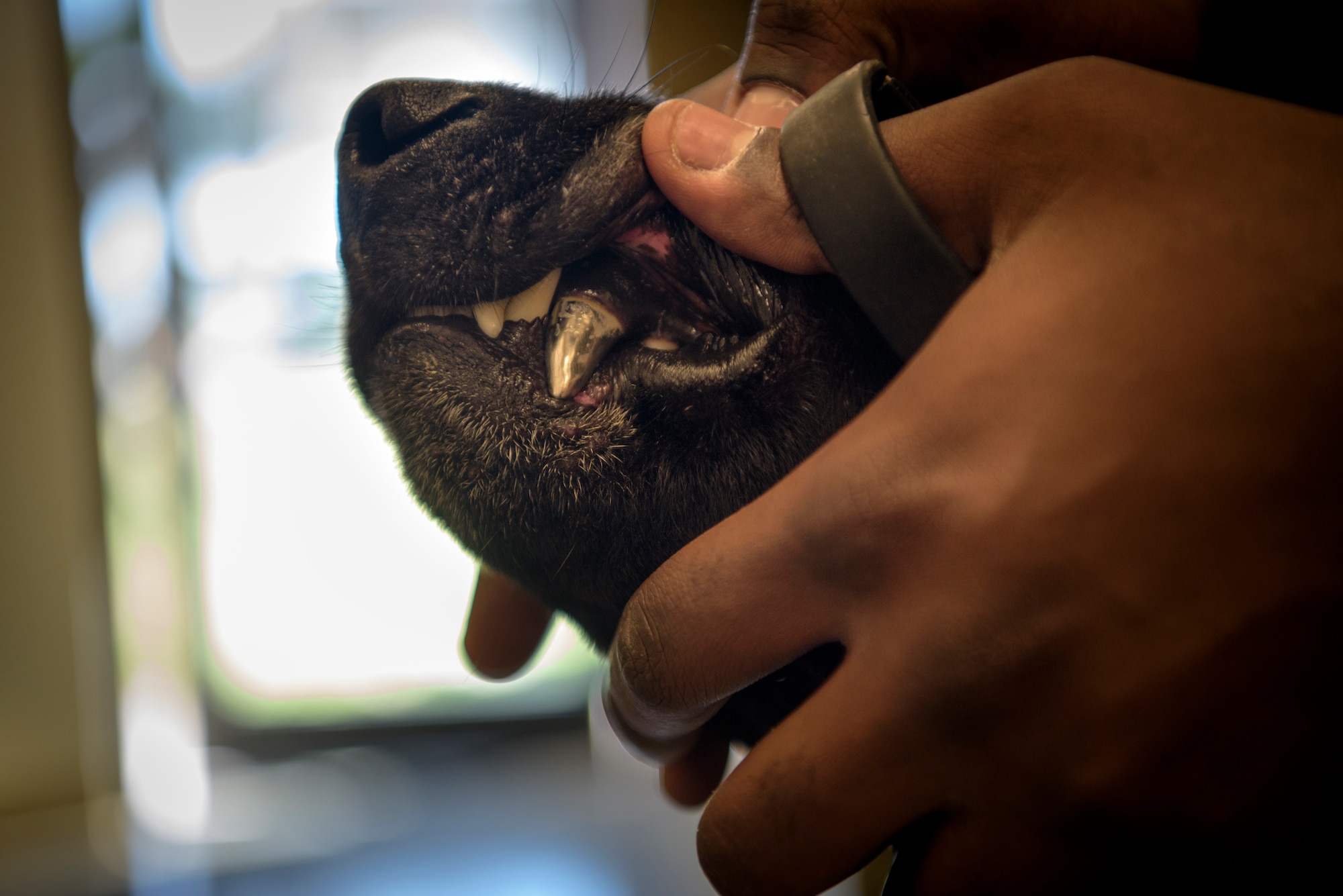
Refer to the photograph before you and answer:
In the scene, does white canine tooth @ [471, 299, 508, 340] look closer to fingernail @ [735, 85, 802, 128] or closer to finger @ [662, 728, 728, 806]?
fingernail @ [735, 85, 802, 128]

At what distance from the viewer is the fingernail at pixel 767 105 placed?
69 cm

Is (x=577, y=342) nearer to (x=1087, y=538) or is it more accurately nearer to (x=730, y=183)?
(x=730, y=183)

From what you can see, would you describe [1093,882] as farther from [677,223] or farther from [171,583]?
[171,583]

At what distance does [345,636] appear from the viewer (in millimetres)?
3037

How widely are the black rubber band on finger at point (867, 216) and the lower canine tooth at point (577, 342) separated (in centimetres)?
16

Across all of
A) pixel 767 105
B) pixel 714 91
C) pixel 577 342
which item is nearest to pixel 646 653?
pixel 577 342

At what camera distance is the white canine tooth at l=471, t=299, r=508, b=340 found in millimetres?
577

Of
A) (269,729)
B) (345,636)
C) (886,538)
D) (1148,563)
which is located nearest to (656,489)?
(886,538)

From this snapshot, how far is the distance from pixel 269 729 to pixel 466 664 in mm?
2411

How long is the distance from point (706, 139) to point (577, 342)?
0.16 meters

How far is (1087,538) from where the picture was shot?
0.36 m

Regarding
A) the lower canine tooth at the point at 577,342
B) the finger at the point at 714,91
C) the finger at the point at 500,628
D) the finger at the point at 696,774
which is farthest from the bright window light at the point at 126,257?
the lower canine tooth at the point at 577,342

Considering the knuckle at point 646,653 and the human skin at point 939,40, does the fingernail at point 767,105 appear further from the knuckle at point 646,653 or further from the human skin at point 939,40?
the knuckle at point 646,653

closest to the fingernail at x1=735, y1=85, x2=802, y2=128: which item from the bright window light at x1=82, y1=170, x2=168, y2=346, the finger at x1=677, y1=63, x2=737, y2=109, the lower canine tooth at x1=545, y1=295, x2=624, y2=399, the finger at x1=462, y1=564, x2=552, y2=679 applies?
the finger at x1=677, y1=63, x2=737, y2=109
